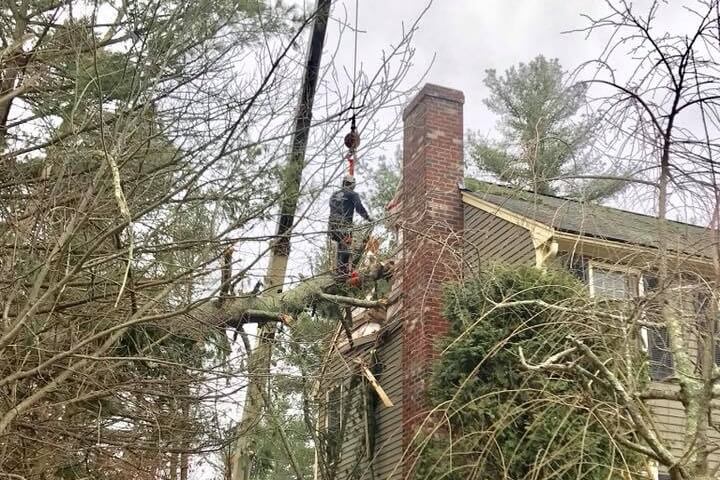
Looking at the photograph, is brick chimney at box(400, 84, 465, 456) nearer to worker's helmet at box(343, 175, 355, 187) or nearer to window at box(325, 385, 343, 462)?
window at box(325, 385, 343, 462)

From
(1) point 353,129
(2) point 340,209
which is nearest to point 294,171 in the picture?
(1) point 353,129

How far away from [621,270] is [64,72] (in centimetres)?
496

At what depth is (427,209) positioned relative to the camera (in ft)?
35.9

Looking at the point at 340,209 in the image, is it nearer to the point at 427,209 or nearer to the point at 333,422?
the point at 427,209

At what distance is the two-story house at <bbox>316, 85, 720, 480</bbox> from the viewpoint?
988 cm

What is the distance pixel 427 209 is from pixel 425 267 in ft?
2.67

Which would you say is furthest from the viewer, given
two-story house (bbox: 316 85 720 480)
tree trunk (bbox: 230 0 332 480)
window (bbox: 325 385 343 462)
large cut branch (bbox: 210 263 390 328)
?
window (bbox: 325 385 343 462)

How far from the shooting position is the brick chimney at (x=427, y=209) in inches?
416

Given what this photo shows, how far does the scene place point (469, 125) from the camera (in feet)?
96.7

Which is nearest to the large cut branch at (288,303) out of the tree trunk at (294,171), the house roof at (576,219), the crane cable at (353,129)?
A: the tree trunk at (294,171)

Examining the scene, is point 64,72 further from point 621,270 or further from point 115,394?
point 621,270

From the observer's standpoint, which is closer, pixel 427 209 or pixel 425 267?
pixel 427 209

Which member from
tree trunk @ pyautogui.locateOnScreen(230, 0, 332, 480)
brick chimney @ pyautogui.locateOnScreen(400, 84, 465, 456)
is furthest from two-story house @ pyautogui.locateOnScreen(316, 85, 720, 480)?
tree trunk @ pyautogui.locateOnScreen(230, 0, 332, 480)

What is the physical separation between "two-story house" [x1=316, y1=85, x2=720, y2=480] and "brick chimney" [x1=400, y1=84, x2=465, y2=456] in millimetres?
16
